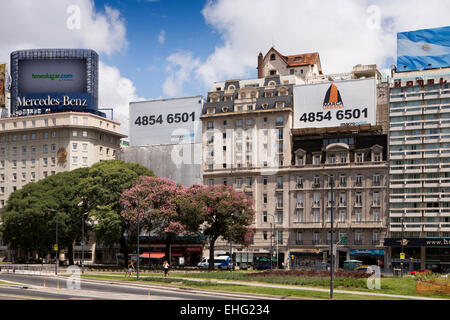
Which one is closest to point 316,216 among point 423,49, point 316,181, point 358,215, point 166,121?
point 316,181

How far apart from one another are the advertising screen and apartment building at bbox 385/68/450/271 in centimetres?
6901

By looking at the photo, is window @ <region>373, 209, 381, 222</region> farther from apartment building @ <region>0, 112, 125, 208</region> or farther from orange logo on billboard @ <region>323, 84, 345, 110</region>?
apartment building @ <region>0, 112, 125, 208</region>

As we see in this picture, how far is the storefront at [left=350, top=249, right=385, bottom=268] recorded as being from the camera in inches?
4362

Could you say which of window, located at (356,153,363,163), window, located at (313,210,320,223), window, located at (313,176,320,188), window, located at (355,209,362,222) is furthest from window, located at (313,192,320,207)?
window, located at (356,153,363,163)

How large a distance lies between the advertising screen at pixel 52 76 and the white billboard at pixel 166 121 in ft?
44.8

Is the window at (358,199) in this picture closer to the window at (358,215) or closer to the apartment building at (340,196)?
the apartment building at (340,196)

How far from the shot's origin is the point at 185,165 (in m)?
134

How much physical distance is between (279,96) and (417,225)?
Result: 3533cm

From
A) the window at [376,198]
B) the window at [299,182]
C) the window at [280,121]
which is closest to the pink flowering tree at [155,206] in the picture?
the window at [299,182]

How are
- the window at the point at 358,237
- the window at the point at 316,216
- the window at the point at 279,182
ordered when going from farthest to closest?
the window at the point at 279,182, the window at the point at 316,216, the window at the point at 358,237

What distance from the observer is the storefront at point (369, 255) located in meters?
111

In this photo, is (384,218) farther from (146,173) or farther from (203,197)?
(146,173)
